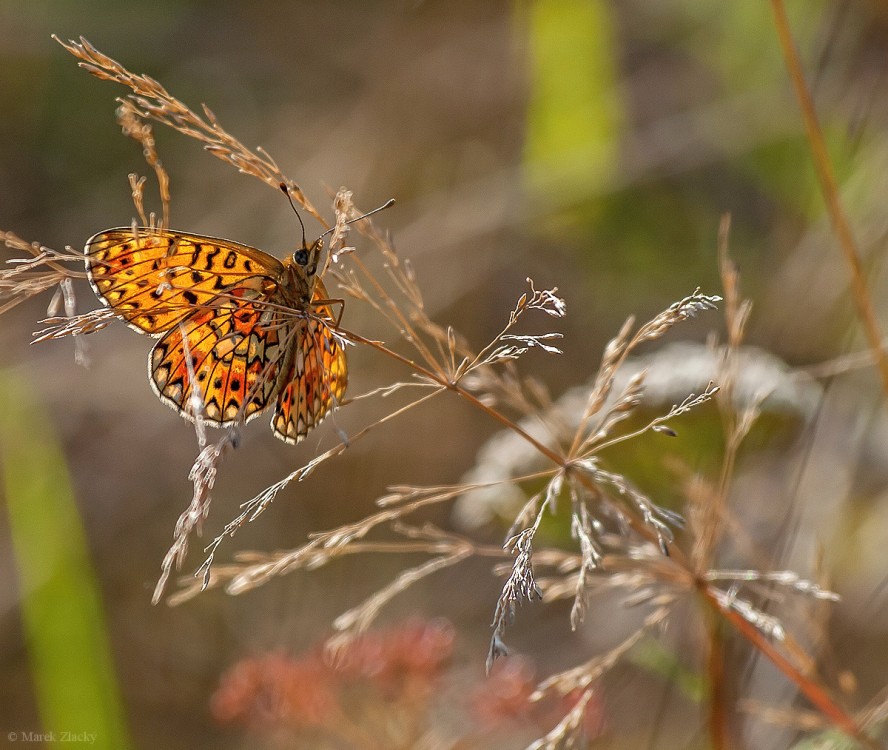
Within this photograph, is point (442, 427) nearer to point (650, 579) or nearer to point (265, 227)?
point (265, 227)

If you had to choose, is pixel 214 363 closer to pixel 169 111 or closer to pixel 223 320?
pixel 223 320

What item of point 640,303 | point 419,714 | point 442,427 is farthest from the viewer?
point 442,427

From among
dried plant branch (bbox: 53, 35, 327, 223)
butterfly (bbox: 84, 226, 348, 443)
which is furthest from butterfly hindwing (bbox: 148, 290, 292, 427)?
dried plant branch (bbox: 53, 35, 327, 223)

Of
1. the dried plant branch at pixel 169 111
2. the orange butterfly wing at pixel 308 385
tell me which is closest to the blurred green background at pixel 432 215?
the orange butterfly wing at pixel 308 385

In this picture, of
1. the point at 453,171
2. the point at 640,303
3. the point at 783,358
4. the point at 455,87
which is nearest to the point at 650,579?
the point at 783,358

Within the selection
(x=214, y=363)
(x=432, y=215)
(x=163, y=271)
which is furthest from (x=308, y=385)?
(x=432, y=215)

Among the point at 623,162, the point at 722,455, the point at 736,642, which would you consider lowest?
the point at 736,642
